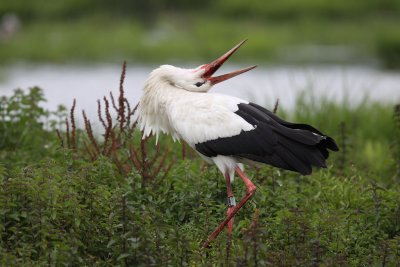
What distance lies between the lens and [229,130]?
594cm

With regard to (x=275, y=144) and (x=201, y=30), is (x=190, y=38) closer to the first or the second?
(x=201, y=30)

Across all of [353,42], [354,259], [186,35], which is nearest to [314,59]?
[353,42]

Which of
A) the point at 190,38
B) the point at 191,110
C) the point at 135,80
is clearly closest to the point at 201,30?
the point at 190,38

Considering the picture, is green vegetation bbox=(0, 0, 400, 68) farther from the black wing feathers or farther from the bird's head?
the black wing feathers

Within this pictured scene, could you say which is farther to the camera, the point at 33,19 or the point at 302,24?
the point at 33,19

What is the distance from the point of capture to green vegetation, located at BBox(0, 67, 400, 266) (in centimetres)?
515

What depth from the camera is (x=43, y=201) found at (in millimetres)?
5414

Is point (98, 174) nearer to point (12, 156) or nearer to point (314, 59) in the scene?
point (12, 156)

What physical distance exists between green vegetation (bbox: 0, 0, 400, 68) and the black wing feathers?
549 inches

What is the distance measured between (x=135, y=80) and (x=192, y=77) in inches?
447

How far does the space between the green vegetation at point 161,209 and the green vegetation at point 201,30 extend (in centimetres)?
1250

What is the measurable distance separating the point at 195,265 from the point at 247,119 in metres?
1.15

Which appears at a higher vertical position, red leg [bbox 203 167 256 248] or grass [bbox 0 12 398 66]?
grass [bbox 0 12 398 66]

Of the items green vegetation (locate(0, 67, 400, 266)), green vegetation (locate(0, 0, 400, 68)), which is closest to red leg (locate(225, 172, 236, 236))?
green vegetation (locate(0, 67, 400, 266))
